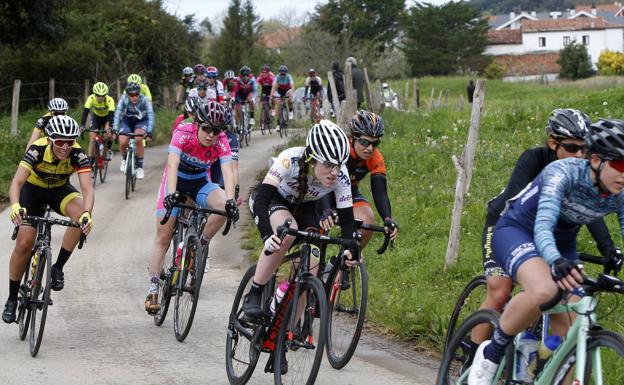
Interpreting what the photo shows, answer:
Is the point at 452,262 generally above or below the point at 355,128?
below

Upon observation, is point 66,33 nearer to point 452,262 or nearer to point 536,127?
point 536,127

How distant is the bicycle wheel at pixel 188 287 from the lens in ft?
27.9

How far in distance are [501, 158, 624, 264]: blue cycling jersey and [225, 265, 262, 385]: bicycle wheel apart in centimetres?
250

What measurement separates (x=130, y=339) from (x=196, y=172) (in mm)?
1933

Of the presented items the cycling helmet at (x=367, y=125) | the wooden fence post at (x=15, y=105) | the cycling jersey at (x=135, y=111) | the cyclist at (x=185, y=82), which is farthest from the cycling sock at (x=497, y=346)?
the cyclist at (x=185, y=82)

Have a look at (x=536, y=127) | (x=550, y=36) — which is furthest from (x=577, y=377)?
(x=550, y=36)

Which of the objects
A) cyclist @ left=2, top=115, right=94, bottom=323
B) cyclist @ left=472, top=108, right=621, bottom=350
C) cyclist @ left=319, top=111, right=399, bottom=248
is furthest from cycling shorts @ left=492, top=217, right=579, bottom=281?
cyclist @ left=2, top=115, right=94, bottom=323

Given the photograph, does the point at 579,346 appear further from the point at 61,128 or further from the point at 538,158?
the point at 61,128

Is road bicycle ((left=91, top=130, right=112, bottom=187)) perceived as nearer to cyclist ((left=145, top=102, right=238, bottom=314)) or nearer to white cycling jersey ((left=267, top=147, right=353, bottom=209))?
cyclist ((left=145, top=102, right=238, bottom=314))

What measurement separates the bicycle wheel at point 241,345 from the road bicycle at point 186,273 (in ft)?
4.21

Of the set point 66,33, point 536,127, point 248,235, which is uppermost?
point 66,33

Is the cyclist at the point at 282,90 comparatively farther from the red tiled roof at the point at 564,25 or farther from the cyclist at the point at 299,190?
the red tiled roof at the point at 564,25

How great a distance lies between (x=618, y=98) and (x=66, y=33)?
59.9ft

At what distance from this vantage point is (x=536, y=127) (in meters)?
17.5
